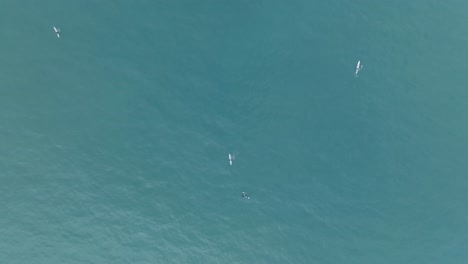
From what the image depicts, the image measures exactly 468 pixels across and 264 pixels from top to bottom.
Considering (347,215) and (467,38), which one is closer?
(347,215)

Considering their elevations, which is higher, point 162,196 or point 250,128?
point 250,128

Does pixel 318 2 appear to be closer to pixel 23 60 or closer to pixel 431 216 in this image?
pixel 431 216

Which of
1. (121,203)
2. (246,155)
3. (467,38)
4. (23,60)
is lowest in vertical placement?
(121,203)

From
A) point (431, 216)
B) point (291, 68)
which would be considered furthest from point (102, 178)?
point (431, 216)

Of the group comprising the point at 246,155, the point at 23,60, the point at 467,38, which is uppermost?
the point at 467,38

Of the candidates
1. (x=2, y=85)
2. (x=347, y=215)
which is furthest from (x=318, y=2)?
(x=2, y=85)

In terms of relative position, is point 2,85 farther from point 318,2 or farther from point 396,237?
point 396,237
